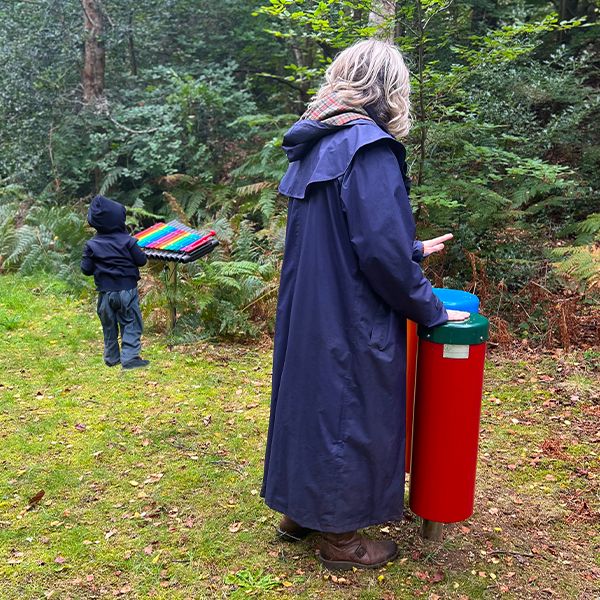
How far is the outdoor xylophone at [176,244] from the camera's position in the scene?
5539mm

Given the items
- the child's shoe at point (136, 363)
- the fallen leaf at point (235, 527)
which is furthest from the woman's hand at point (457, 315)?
the child's shoe at point (136, 363)

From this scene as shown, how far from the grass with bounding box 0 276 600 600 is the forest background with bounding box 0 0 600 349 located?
96 centimetres

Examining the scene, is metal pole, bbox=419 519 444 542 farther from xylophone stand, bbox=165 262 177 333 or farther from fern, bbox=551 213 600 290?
xylophone stand, bbox=165 262 177 333

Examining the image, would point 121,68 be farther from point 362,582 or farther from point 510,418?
point 362,582

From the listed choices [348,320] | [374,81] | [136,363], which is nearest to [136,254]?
[136,363]

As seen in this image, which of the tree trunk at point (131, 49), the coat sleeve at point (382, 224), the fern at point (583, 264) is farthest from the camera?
the tree trunk at point (131, 49)

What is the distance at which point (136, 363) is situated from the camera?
220 inches

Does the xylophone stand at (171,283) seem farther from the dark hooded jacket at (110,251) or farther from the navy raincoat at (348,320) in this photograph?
the navy raincoat at (348,320)

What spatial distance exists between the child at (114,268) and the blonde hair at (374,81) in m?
2.59

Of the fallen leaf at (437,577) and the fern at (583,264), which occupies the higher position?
the fern at (583,264)

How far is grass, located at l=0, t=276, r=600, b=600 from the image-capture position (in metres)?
3.12

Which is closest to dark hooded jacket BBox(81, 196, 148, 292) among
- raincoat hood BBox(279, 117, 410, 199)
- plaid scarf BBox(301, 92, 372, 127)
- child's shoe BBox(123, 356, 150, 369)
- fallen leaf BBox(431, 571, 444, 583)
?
child's shoe BBox(123, 356, 150, 369)

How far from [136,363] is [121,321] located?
424 millimetres

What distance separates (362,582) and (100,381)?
3376mm
